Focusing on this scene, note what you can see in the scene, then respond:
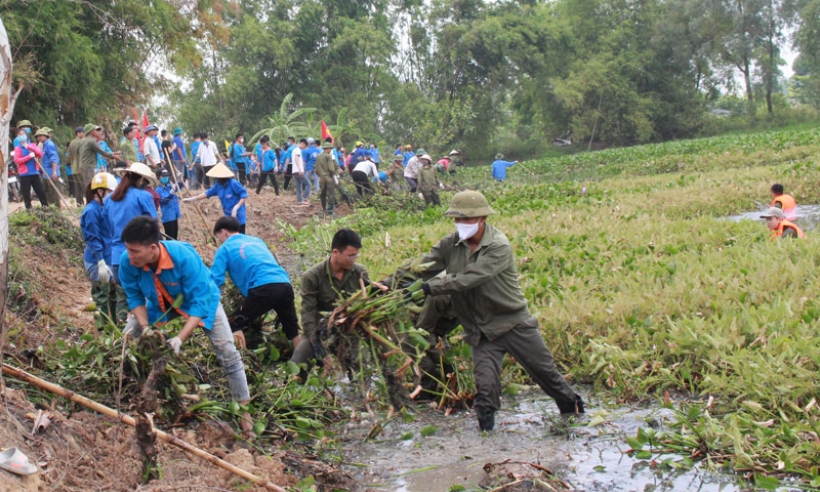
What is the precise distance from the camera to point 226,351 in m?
5.12

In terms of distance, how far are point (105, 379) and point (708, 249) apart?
282 inches

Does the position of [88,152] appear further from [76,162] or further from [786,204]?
[786,204]

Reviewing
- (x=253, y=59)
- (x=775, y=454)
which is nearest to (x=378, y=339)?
(x=775, y=454)

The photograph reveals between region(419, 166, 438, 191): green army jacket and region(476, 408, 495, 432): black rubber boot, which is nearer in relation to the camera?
region(476, 408, 495, 432): black rubber boot

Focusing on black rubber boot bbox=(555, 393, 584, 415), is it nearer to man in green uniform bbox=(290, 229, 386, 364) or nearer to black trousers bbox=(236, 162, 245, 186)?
man in green uniform bbox=(290, 229, 386, 364)

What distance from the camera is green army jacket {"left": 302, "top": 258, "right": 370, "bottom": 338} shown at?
596 cm

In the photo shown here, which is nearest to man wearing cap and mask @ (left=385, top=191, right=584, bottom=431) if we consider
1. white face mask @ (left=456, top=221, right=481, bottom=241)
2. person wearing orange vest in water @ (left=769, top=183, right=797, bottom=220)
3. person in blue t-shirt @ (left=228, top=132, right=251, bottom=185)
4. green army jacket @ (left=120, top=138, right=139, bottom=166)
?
white face mask @ (left=456, top=221, right=481, bottom=241)

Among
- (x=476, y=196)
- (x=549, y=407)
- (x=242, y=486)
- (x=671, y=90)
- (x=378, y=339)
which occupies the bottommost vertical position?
(x=549, y=407)

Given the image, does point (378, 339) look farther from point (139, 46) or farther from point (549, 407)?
point (139, 46)

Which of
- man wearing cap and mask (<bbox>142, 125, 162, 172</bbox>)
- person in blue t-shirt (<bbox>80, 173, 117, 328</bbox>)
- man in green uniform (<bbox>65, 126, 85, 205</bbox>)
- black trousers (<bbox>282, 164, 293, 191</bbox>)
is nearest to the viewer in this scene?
person in blue t-shirt (<bbox>80, 173, 117, 328</bbox>)

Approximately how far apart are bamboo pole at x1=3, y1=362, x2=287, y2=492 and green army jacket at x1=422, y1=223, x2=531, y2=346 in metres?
1.86

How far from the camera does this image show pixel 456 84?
5009 centimetres

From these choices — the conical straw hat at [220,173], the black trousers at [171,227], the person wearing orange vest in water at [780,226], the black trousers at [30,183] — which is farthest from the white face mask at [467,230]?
the black trousers at [30,183]

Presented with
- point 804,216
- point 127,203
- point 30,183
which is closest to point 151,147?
point 30,183
